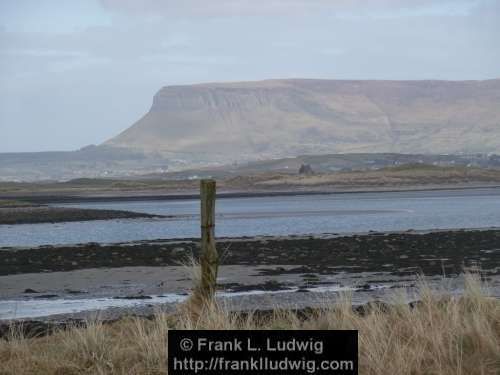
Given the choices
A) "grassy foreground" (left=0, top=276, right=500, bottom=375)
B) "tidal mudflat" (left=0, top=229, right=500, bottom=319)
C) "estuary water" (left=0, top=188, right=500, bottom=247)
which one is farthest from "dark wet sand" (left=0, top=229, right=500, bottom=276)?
"grassy foreground" (left=0, top=276, right=500, bottom=375)

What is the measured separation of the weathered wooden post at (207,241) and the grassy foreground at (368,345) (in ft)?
1.51

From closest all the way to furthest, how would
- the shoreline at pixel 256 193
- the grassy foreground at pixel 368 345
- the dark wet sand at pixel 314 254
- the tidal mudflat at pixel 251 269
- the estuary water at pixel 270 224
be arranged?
the grassy foreground at pixel 368 345 < the tidal mudflat at pixel 251 269 < the dark wet sand at pixel 314 254 < the estuary water at pixel 270 224 < the shoreline at pixel 256 193

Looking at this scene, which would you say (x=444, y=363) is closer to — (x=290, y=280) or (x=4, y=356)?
(x=4, y=356)

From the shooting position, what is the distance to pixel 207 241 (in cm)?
1120

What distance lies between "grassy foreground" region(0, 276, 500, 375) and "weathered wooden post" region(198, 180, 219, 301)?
459 mm

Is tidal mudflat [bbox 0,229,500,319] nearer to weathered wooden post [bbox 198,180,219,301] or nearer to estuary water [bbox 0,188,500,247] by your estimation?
weathered wooden post [bbox 198,180,219,301]

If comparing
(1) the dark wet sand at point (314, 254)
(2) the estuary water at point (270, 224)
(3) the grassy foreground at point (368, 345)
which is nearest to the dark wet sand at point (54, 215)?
(2) the estuary water at point (270, 224)

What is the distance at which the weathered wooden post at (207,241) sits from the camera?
1089 centimetres

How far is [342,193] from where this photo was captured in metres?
102

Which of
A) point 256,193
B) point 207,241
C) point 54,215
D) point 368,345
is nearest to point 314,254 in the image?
point 207,241

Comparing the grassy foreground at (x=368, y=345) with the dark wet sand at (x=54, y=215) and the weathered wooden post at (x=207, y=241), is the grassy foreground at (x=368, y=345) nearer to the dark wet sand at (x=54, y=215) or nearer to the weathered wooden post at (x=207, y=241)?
the weathered wooden post at (x=207, y=241)

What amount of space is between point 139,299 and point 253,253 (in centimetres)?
1227

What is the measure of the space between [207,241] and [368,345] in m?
2.65

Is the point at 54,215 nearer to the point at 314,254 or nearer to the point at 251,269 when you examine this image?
the point at 314,254
